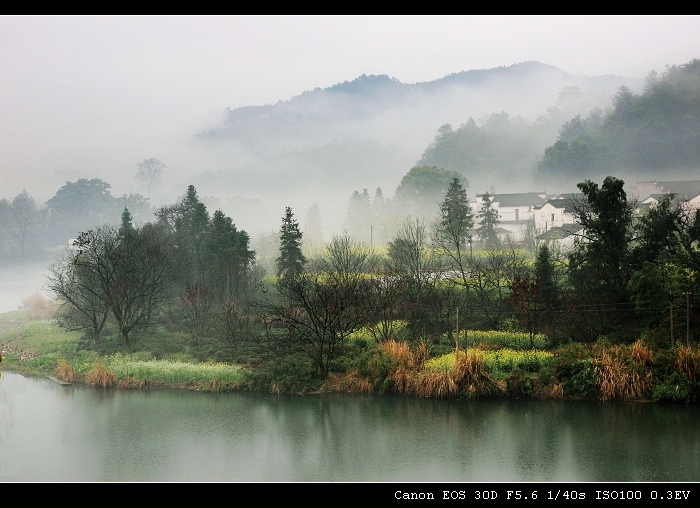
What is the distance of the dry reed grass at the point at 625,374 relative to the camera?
12000 millimetres

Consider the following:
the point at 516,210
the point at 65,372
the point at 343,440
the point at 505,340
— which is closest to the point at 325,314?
the point at 505,340

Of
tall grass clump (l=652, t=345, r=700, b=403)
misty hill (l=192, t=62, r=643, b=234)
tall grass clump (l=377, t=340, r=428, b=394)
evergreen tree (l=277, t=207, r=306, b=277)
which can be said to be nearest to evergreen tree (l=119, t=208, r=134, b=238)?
evergreen tree (l=277, t=207, r=306, b=277)

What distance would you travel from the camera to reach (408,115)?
32.7 m

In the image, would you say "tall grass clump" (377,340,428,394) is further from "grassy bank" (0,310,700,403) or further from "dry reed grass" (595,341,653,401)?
"dry reed grass" (595,341,653,401)

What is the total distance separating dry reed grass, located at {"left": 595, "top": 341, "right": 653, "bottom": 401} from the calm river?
0.77 ft

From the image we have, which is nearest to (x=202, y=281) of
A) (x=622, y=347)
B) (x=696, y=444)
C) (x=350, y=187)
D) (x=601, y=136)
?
(x=622, y=347)

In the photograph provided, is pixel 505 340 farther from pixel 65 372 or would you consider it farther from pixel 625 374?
pixel 65 372

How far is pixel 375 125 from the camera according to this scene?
33531 millimetres

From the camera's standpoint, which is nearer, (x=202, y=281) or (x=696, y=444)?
(x=696, y=444)

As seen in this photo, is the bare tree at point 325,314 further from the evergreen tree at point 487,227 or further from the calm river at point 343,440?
the evergreen tree at point 487,227

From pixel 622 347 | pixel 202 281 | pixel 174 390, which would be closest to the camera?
pixel 622 347

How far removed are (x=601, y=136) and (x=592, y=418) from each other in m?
20.8

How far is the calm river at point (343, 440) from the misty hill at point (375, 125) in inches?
683
